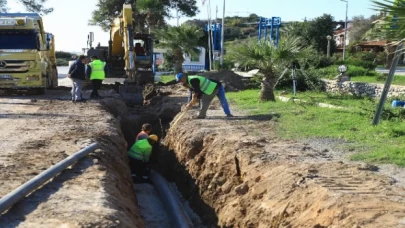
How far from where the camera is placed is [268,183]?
30.6 feet

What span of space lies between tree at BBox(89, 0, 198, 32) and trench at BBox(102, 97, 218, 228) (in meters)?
25.6

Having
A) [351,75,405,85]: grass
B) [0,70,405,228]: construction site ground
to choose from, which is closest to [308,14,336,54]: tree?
[351,75,405,85]: grass

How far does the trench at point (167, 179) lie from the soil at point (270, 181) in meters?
0.05

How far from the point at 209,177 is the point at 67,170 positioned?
3936mm

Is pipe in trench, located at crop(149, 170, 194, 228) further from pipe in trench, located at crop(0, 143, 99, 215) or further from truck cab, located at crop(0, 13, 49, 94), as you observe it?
truck cab, located at crop(0, 13, 49, 94)

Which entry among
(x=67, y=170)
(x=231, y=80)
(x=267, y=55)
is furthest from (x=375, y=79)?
(x=67, y=170)

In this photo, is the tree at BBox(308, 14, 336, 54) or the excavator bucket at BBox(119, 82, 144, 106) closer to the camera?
the excavator bucket at BBox(119, 82, 144, 106)

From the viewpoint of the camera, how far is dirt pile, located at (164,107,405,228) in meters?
7.19

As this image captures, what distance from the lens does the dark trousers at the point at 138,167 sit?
1511cm

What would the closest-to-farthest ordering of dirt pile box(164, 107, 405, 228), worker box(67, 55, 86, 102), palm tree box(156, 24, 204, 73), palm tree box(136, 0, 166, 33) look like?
dirt pile box(164, 107, 405, 228) → worker box(67, 55, 86, 102) → palm tree box(156, 24, 204, 73) → palm tree box(136, 0, 166, 33)

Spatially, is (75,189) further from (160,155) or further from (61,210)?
(160,155)

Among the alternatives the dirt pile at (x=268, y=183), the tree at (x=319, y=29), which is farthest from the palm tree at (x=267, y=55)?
the tree at (x=319, y=29)

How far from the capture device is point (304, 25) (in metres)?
56.7

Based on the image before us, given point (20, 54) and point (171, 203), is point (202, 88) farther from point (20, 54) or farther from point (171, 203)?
point (20, 54)
